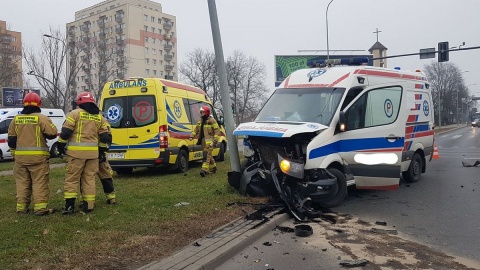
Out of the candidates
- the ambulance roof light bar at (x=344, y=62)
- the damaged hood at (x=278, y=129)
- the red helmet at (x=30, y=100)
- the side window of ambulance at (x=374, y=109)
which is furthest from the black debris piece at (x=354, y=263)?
the ambulance roof light bar at (x=344, y=62)

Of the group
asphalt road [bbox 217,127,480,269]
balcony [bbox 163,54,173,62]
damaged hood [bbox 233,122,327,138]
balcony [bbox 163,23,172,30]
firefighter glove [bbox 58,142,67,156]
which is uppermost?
Answer: balcony [bbox 163,23,172,30]

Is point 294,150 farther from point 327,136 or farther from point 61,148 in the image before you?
point 61,148

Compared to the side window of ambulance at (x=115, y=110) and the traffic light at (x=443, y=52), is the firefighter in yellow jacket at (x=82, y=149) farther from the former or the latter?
the traffic light at (x=443, y=52)

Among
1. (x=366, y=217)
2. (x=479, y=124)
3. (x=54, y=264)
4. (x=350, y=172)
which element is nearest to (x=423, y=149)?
(x=350, y=172)

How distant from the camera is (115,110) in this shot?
440 inches

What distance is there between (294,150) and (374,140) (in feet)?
6.11

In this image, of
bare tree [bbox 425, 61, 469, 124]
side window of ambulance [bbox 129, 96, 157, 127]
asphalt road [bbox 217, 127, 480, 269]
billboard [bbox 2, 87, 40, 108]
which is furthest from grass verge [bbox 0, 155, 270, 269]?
bare tree [bbox 425, 61, 469, 124]

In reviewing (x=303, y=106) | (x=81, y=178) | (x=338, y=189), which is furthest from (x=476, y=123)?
(x=81, y=178)

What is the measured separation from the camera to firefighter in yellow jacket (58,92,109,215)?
21.6 feet

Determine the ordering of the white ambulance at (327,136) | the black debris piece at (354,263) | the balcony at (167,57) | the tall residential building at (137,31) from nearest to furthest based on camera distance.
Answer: the black debris piece at (354,263) < the white ambulance at (327,136) < the tall residential building at (137,31) < the balcony at (167,57)

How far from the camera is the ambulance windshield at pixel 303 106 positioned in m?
7.84

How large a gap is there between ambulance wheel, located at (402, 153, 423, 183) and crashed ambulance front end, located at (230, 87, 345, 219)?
141 inches

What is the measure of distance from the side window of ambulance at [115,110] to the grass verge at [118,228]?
254cm

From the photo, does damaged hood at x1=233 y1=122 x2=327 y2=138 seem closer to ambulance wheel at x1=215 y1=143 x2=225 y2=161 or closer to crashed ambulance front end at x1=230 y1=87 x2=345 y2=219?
crashed ambulance front end at x1=230 y1=87 x2=345 y2=219
